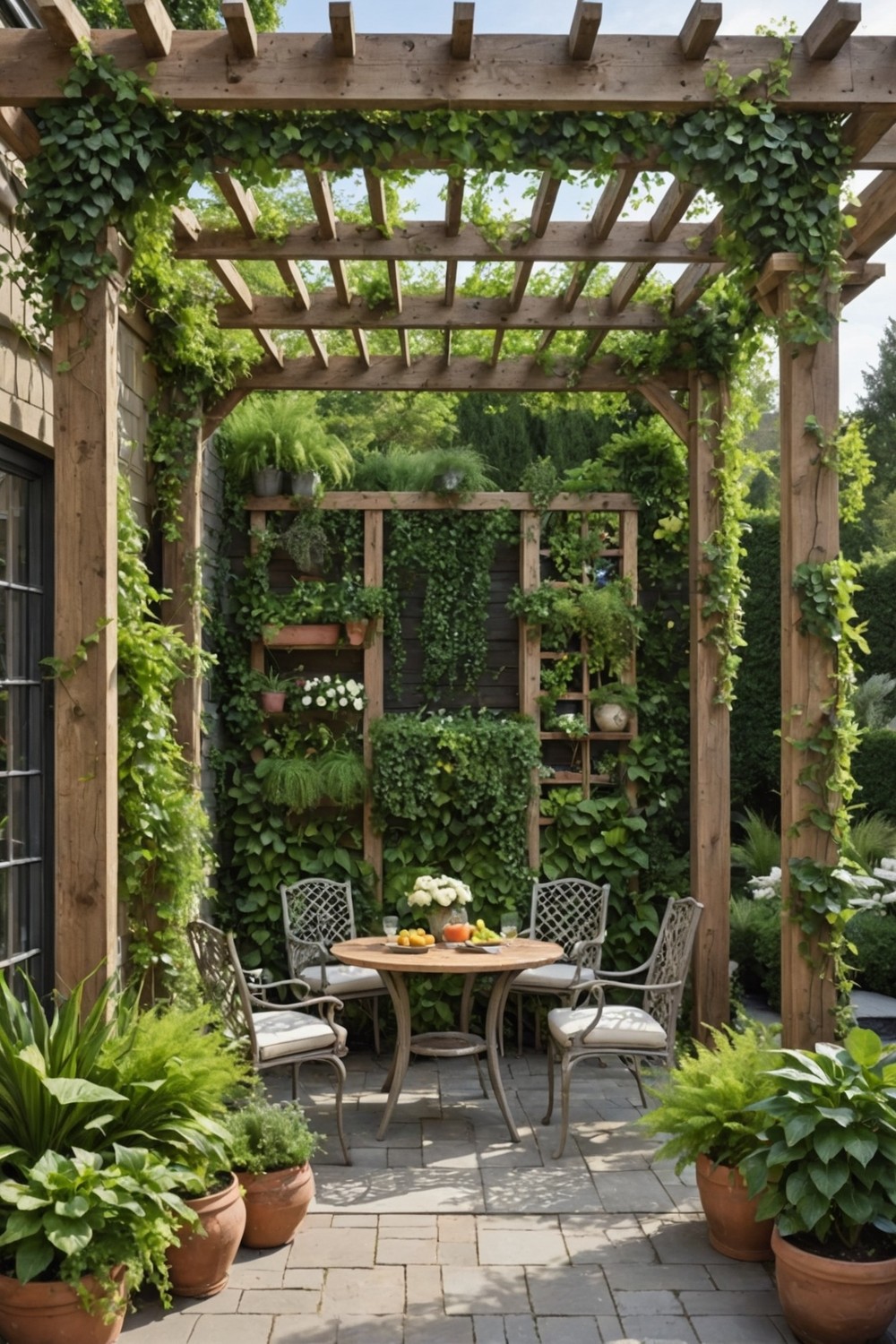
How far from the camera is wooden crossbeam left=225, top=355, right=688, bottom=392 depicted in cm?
681

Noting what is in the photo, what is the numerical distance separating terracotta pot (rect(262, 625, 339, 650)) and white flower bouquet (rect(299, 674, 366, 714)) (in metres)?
0.21

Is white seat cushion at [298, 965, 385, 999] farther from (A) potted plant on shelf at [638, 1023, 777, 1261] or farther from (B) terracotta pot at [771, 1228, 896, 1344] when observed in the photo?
(B) terracotta pot at [771, 1228, 896, 1344]

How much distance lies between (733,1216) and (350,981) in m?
2.76

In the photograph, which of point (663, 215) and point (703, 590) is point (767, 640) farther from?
point (663, 215)

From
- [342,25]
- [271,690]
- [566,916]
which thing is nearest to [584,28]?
[342,25]

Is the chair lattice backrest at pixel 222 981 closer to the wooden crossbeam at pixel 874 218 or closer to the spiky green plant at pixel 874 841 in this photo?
the wooden crossbeam at pixel 874 218

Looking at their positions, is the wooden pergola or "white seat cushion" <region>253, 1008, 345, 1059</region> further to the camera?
"white seat cushion" <region>253, 1008, 345, 1059</region>

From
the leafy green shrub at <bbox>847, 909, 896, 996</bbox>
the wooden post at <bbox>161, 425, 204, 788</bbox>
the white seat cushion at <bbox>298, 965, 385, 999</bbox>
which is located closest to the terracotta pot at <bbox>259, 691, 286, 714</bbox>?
the wooden post at <bbox>161, 425, 204, 788</bbox>

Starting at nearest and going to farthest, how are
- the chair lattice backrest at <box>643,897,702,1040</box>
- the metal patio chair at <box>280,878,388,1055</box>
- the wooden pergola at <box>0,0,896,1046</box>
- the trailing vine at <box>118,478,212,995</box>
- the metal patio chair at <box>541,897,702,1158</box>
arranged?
the wooden pergola at <box>0,0,896,1046</box> < the trailing vine at <box>118,478,212,995</box> < the metal patio chair at <box>541,897,702,1158</box> < the chair lattice backrest at <box>643,897,702,1040</box> < the metal patio chair at <box>280,878,388,1055</box>

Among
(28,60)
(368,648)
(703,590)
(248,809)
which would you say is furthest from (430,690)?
(28,60)

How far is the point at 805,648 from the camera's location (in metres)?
4.03

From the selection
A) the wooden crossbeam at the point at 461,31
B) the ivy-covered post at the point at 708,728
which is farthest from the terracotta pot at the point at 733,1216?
the wooden crossbeam at the point at 461,31

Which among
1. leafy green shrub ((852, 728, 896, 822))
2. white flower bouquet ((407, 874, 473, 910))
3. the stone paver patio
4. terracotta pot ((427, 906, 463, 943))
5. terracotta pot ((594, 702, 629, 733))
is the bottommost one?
the stone paver patio

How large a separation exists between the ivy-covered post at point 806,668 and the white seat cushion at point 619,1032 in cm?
120
